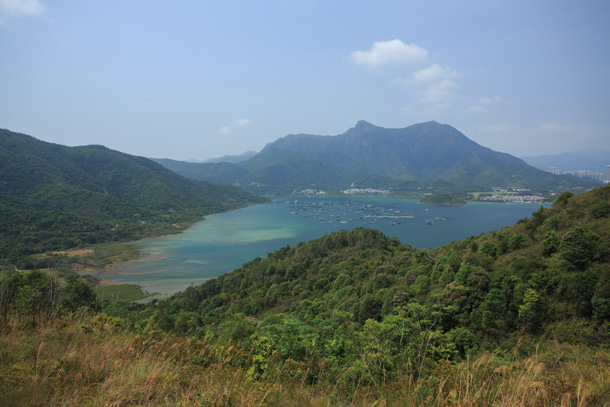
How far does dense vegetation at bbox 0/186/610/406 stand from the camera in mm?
2068

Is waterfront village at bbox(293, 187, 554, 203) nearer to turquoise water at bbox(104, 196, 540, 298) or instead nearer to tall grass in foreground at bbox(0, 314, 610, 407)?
turquoise water at bbox(104, 196, 540, 298)

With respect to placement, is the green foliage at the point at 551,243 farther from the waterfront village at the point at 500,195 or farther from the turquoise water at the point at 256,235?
the waterfront village at the point at 500,195

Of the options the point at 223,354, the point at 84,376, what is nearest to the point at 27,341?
the point at 84,376

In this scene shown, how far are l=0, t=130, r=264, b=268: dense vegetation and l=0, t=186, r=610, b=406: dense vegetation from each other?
37484 millimetres

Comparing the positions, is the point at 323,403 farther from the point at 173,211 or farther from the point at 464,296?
the point at 173,211

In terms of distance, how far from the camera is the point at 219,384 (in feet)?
7.04

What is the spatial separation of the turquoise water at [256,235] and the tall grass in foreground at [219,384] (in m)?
27.1

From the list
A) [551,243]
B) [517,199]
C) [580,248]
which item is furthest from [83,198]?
[517,199]

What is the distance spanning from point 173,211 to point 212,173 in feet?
347

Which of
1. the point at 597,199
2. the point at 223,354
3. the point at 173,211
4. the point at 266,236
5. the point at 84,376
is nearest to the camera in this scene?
the point at 84,376

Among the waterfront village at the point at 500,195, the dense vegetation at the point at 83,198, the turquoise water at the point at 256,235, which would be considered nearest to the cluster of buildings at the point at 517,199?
the waterfront village at the point at 500,195

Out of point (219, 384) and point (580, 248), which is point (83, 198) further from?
point (580, 248)

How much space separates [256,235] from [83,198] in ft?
135

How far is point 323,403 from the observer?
2014mm
